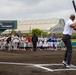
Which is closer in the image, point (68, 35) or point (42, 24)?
point (68, 35)

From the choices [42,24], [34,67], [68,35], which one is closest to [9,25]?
[68,35]

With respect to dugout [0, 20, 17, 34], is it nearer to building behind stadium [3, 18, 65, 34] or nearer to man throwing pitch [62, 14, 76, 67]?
man throwing pitch [62, 14, 76, 67]

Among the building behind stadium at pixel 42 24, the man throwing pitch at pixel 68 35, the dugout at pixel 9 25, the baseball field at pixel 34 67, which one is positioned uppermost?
the building behind stadium at pixel 42 24

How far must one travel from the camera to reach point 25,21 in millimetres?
183875

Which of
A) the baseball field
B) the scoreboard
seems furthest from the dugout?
the baseball field

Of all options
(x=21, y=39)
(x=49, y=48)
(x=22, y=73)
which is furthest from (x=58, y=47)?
(x=22, y=73)

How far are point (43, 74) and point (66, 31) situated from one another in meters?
2.90

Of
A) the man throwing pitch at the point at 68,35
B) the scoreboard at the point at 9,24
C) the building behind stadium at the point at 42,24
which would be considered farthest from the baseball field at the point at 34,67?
the building behind stadium at the point at 42,24

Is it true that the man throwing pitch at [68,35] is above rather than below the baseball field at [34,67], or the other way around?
above

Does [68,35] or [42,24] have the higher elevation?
[42,24]

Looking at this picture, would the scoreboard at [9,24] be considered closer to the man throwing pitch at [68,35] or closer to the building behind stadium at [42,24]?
the man throwing pitch at [68,35]

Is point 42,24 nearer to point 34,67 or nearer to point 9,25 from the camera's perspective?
point 9,25

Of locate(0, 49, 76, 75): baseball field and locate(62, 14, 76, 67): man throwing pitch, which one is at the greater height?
locate(62, 14, 76, 67): man throwing pitch

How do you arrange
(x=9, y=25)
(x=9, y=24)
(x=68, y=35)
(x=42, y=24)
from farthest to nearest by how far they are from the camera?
(x=42, y=24), (x=9, y=25), (x=9, y=24), (x=68, y=35)
